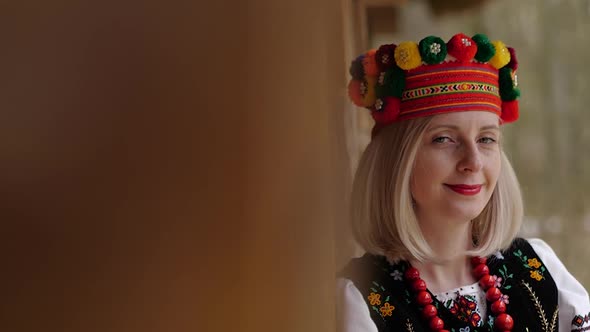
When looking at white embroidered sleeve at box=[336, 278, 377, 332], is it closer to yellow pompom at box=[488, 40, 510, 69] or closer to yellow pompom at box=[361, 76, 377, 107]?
yellow pompom at box=[361, 76, 377, 107]

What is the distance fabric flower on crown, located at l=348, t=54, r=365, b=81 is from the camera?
919 millimetres

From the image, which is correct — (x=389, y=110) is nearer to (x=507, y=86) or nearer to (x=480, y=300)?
(x=507, y=86)

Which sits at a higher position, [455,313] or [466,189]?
[466,189]

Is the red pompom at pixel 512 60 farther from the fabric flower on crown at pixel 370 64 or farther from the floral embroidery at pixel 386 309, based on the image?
the floral embroidery at pixel 386 309

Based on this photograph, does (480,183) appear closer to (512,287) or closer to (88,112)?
(512,287)

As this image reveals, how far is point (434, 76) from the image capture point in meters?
0.85

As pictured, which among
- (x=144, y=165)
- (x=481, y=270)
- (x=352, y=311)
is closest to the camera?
(x=144, y=165)

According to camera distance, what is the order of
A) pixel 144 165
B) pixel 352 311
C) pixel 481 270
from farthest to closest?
pixel 481 270 < pixel 352 311 < pixel 144 165

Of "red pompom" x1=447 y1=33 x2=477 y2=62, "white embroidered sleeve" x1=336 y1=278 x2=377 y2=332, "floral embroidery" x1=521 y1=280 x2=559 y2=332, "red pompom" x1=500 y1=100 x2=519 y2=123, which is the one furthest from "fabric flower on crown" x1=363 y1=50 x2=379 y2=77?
"floral embroidery" x1=521 y1=280 x2=559 y2=332

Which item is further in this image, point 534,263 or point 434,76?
point 534,263

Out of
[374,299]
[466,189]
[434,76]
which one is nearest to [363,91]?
[434,76]

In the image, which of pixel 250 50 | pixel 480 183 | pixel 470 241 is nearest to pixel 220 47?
pixel 250 50

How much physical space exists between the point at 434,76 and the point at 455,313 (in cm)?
36

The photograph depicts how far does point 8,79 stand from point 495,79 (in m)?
0.89
